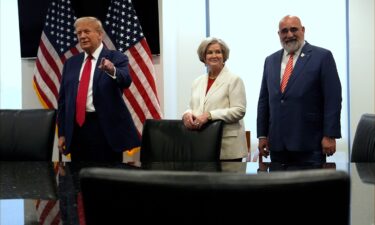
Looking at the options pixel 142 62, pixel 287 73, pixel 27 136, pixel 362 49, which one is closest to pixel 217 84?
pixel 287 73

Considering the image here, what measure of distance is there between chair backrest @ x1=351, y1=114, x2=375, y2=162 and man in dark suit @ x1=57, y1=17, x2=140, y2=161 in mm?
1463

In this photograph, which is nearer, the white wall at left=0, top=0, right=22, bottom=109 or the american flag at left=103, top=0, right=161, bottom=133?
the american flag at left=103, top=0, right=161, bottom=133

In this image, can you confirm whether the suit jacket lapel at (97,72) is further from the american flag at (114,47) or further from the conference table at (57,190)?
the american flag at (114,47)

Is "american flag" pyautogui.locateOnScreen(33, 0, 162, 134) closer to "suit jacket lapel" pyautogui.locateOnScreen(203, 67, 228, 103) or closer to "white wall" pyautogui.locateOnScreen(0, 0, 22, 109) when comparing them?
"white wall" pyautogui.locateOnScreen(0, 0, 22, 109)

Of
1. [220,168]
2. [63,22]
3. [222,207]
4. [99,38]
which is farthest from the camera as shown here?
[63,22]

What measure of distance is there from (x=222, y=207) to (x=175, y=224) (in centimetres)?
Result: 7

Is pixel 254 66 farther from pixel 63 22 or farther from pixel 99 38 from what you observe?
pixel 99 38

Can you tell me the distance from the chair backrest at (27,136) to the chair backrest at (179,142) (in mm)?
565

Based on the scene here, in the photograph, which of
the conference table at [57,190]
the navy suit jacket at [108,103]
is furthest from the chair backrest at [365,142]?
the navy suit jacket at [108,103]

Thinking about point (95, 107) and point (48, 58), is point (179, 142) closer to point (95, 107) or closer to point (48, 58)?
point (95, 107)

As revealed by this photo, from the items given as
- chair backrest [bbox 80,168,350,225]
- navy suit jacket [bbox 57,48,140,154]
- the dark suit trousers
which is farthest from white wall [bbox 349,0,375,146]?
chair backrest [bbox 80,168,350,225]

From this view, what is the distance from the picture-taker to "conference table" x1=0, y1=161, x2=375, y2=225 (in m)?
1.20

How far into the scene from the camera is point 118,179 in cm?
67

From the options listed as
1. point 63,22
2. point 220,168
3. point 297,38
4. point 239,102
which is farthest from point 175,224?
point 63,22
